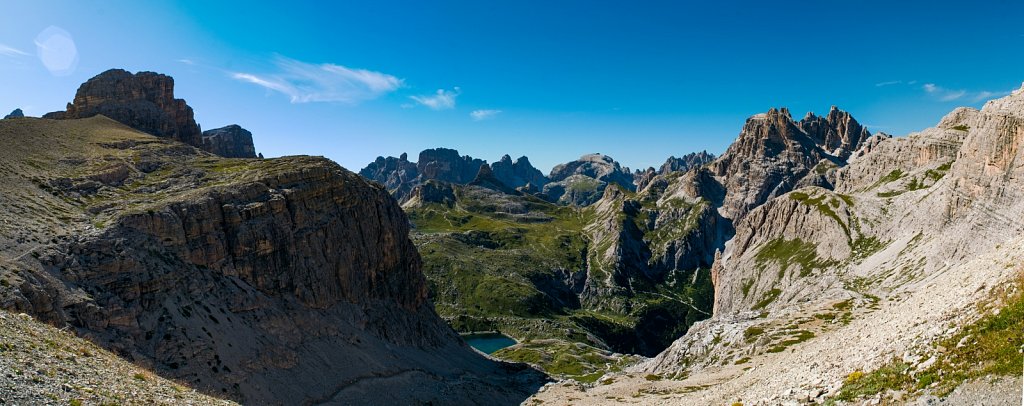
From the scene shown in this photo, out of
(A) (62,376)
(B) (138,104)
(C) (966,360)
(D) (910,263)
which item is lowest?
(A) (62,376)

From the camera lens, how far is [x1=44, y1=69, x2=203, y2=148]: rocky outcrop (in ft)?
525

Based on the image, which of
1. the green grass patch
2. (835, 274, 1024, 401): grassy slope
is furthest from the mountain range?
the green grass patch

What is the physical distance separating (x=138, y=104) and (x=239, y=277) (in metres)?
109

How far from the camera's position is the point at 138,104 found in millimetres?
165750

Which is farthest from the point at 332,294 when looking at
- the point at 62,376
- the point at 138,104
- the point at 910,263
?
the point at 910,263

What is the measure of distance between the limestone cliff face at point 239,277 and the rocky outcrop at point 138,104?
1735 cm

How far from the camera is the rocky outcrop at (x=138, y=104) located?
525ft

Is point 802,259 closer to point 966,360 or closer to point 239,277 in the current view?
point 239,277

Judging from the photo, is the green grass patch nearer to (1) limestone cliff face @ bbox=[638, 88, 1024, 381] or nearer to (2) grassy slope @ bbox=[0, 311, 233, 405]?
(1) limestone cliff face @ bbox=[638, 88, 1024, 381]

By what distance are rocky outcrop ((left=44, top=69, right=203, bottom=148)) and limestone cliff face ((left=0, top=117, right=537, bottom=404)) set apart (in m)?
17.4

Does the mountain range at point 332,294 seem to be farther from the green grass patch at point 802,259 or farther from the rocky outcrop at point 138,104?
the green grass patch at point 802,259

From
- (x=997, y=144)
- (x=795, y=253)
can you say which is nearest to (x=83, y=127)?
(x=997, y=144)

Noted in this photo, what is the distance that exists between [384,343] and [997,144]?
132 metres

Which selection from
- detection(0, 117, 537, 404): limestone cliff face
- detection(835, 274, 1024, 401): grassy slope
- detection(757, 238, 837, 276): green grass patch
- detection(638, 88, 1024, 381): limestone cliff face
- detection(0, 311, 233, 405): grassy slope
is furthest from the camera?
detection(757, 238, 837, 276): green grass patch
